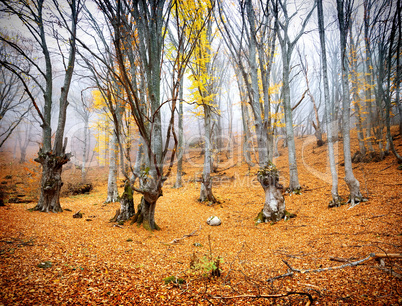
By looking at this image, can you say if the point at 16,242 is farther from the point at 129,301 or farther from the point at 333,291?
the point at 333,291

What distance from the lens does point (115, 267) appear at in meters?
2.25

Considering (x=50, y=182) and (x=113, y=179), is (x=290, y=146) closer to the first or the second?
(x=113, y=179)

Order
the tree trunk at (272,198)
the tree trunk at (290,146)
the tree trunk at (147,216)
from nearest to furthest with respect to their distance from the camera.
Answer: the tree trunk at (147,216), the tree trunk at (272,198), the tree trunk at (290,146)

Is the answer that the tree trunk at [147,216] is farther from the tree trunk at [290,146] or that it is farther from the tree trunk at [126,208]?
the tree trunk at [290,146]

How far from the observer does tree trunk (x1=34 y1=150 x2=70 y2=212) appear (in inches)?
210

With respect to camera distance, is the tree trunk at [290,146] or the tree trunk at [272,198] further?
the tree trunk at [290,146]

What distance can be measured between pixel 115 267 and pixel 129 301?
30.2 inches

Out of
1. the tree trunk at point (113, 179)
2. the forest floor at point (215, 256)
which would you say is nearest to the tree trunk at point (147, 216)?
the forest floor at point (215, 256)

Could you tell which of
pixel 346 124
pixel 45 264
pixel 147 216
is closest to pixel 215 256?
pixel 147 216

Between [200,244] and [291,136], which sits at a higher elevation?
[291,136]

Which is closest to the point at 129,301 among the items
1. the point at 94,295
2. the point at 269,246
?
the point at 94,295

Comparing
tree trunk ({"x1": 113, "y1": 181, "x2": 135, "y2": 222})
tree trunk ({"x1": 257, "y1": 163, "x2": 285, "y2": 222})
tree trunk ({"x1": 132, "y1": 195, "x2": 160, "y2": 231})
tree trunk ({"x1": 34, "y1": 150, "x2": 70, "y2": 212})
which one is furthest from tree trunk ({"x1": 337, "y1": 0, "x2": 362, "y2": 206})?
tree trunk ({"x1": 34, "y1": 150, "x2": 70, "y2": 212})

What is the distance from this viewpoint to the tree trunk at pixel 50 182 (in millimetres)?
5340

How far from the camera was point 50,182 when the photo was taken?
17.8 ft
